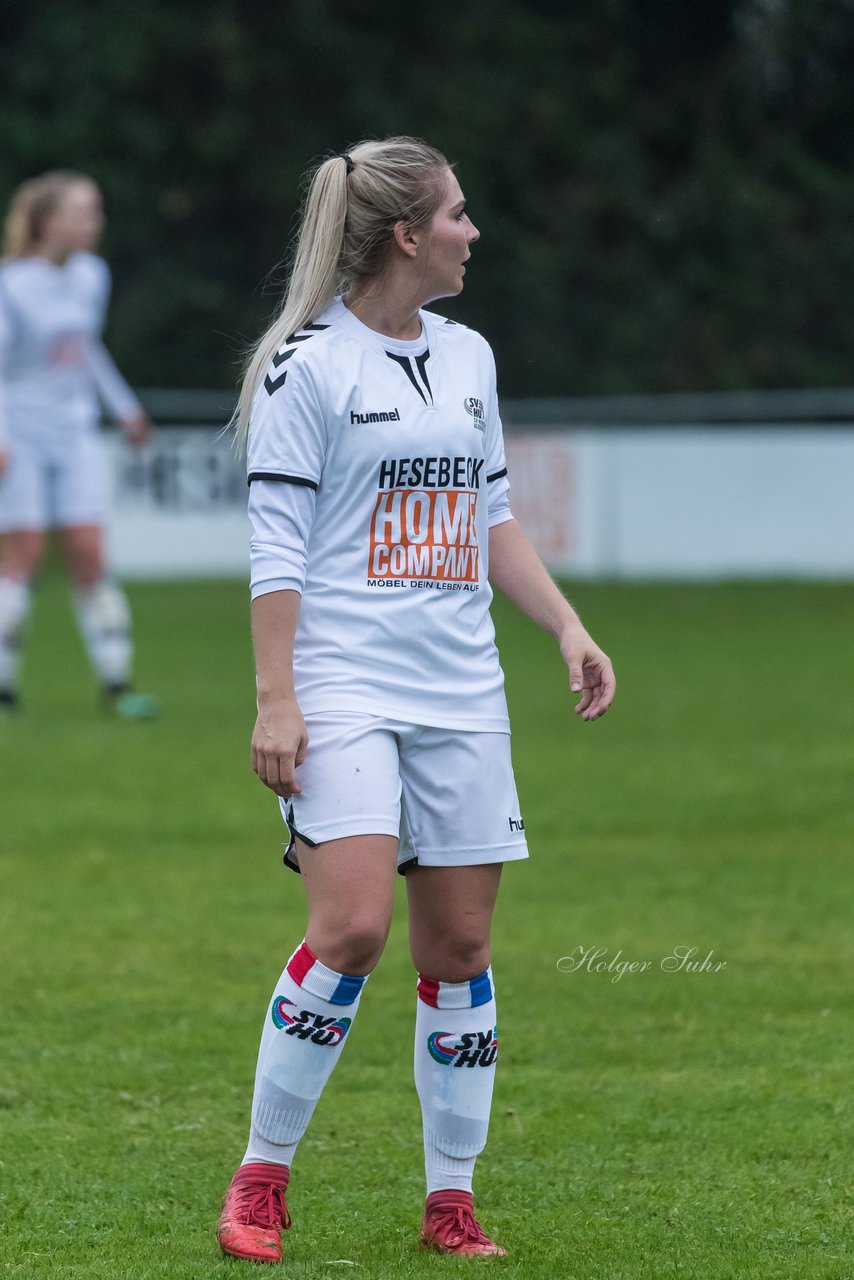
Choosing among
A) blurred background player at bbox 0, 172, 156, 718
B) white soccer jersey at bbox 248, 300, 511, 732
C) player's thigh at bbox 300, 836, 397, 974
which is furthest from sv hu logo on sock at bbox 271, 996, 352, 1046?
blurred background player at bbox 0, 172, 156, 718

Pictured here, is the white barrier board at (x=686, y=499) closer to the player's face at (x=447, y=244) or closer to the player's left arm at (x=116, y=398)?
the player's left arm at (x=116, y=398)

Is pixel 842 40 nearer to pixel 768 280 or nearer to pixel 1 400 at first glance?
pixel 768 280

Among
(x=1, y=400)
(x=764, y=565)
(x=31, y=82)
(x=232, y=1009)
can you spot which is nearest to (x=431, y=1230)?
(x=232, y=1009)

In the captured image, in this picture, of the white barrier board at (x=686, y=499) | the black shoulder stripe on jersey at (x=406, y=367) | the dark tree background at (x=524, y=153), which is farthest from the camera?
the dark tree background at (x=524, y=153)

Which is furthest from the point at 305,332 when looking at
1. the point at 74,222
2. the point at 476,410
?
the point at 74,222

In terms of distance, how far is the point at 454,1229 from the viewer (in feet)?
11.7

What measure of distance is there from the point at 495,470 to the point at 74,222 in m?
6.68

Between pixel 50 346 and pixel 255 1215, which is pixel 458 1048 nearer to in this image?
pixel 255 1215

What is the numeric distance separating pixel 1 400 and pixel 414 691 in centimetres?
719

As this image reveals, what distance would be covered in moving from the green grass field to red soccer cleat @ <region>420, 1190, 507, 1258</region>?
45mm

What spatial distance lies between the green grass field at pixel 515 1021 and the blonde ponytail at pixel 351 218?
1.46m

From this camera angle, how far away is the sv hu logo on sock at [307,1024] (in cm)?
348

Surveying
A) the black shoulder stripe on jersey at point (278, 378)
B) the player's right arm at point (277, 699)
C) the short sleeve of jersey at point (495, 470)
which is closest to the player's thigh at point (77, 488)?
the short sleeve of jersey at point (495, 470)

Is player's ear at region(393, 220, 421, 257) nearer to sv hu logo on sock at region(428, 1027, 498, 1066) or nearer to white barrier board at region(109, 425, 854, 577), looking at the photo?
sv hu logo on sock at region(428, 1027, 498, 1066)
